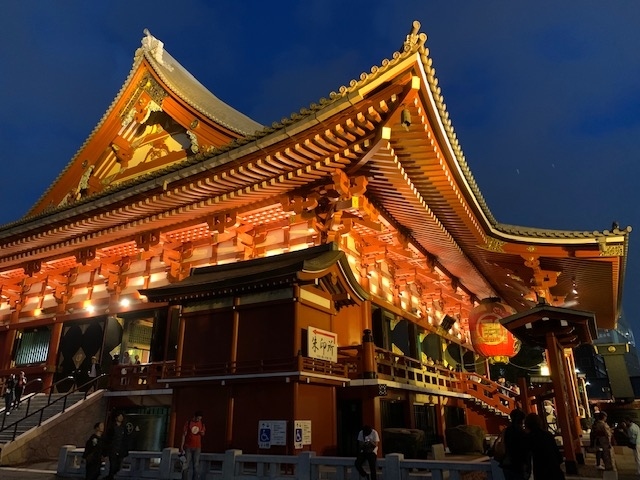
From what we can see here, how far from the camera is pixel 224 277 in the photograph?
12461 millimetres

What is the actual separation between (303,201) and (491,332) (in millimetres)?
9359

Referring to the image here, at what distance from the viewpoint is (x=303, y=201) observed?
13484mm

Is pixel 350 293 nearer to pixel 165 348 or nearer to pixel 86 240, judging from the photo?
pixel 165 348

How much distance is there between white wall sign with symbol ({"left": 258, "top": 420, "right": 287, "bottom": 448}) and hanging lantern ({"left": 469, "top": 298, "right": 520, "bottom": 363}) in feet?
34.0

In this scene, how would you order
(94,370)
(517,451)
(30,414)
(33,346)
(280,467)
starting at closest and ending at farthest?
(517,451)
(280,467)
(30,414)
(94,370)
(33,346)

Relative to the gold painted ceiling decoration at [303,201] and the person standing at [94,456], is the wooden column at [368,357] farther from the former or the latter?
the person standing at [94,456]

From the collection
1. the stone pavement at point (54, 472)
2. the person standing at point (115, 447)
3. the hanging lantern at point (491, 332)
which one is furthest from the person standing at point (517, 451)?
the hanging lantern at point (491, 332)

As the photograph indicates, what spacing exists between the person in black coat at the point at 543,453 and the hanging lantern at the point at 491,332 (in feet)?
38.9

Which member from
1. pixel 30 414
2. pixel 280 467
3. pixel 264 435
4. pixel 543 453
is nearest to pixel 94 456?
pixel 264 435

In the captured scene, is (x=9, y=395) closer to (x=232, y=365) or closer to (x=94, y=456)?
(x=94, y=456)

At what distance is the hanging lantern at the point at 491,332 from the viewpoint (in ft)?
57.4

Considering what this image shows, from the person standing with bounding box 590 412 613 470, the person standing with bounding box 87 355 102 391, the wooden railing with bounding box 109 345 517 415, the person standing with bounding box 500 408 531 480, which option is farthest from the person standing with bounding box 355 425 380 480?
the person standing with bounding box 87 355 102 391

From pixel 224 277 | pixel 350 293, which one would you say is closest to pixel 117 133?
pixel 224 277

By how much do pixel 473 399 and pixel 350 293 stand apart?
8.82 metres
